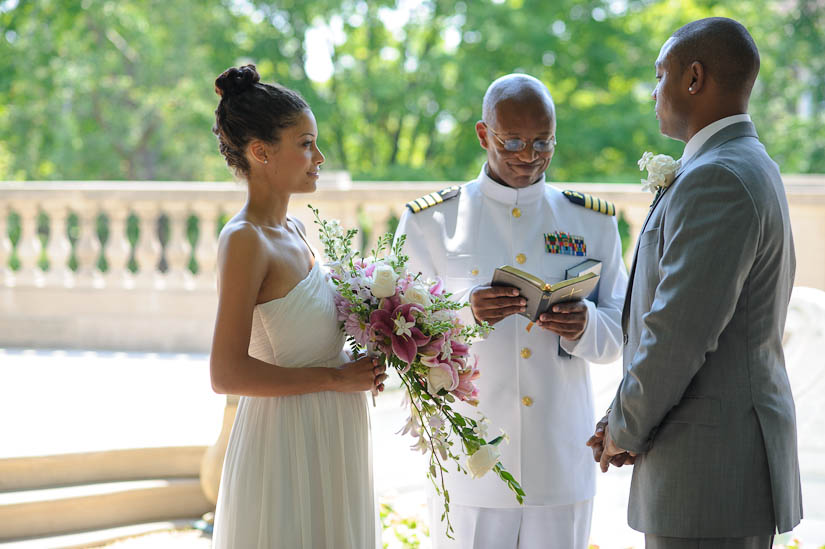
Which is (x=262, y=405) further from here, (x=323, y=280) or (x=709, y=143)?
(x=709, y=143)

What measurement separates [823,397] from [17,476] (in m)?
4.63

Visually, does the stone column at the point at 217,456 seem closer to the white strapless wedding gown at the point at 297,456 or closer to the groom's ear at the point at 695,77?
the white strapless wedding gown at the point at 297,456

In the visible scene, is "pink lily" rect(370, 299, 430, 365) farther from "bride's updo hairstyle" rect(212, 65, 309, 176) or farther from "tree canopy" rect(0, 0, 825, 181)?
"tree canopy" rect(0, 0, 825, 181)

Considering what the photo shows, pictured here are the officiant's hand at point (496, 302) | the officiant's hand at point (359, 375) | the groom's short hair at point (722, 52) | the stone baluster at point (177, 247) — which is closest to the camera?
the groom's short hair at point (722, 52)

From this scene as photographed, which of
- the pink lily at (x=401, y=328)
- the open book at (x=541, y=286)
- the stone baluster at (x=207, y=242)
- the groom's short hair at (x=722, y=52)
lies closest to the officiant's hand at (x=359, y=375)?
the pink lily at (x=401, y=328)

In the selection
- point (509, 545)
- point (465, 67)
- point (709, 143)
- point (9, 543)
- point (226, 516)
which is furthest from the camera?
point (465, 67)

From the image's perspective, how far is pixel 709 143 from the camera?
2232 millimetres

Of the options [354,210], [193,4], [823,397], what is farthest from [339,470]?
[193,4]

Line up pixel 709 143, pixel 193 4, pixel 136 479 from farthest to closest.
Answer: pixel 193 4
pixel 136 479
pixel 709 143

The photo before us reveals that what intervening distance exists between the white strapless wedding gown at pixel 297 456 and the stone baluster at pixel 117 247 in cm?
537

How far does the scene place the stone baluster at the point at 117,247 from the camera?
7418 mm

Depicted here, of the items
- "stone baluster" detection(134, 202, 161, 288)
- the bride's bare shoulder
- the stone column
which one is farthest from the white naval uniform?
"stone baluster" detection(134, 202, 161, 288)

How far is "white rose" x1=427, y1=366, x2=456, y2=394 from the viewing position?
8.05 feet

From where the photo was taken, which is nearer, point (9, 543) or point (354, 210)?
point (9, 543)
